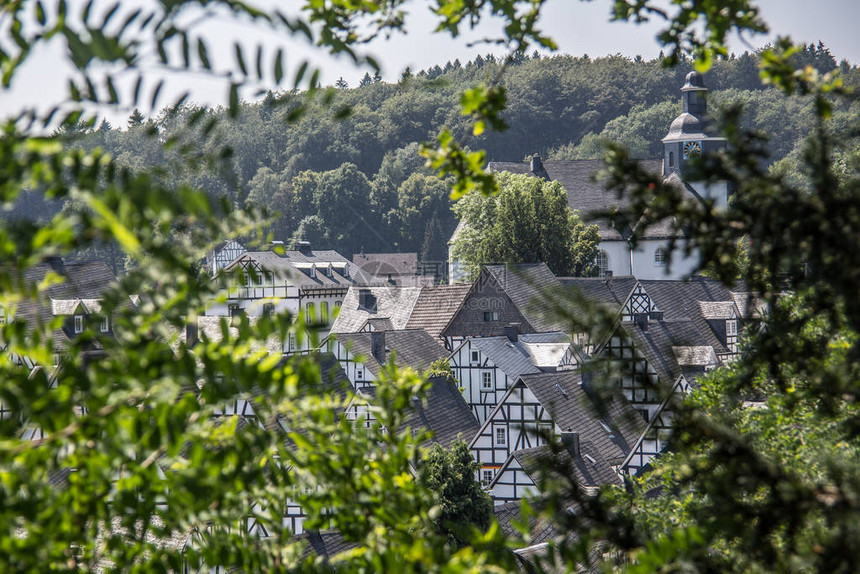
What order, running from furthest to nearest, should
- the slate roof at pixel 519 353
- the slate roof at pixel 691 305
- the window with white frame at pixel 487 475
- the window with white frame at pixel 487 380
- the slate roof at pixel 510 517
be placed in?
the slate roof at pixel 691 305, the slate roof at pixel 519 353, the window with white frame at pixel 487 380, the window with white frame at pixel 487 475, the slate roof at pixel 510 517

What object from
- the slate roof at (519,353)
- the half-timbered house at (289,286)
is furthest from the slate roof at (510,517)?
the slate roof at (519,353)

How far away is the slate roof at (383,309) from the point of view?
4488 cm

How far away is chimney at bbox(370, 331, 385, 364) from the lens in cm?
3278

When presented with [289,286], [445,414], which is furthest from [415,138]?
[445,414]

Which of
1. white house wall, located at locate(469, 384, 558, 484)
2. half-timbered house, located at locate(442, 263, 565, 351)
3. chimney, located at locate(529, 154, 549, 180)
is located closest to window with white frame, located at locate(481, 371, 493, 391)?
white house wall, located at locate(469, 384, 558, 484)

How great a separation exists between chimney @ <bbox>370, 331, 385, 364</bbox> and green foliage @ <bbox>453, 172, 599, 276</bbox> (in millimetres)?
14790

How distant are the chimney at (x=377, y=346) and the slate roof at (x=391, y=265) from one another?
53.8 meters

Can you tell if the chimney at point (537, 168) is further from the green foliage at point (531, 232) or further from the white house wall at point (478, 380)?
the white house wall at point (478, 380)

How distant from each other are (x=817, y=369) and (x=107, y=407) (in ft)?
5.48

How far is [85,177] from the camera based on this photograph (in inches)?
72.4

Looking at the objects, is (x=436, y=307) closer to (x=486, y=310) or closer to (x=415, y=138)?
(x=486, y=310)

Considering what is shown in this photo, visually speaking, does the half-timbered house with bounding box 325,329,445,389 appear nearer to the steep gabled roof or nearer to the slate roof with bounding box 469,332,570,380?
the steep gabled roof

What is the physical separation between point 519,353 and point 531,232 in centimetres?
1617

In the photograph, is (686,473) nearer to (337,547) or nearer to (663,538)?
(663,538)
